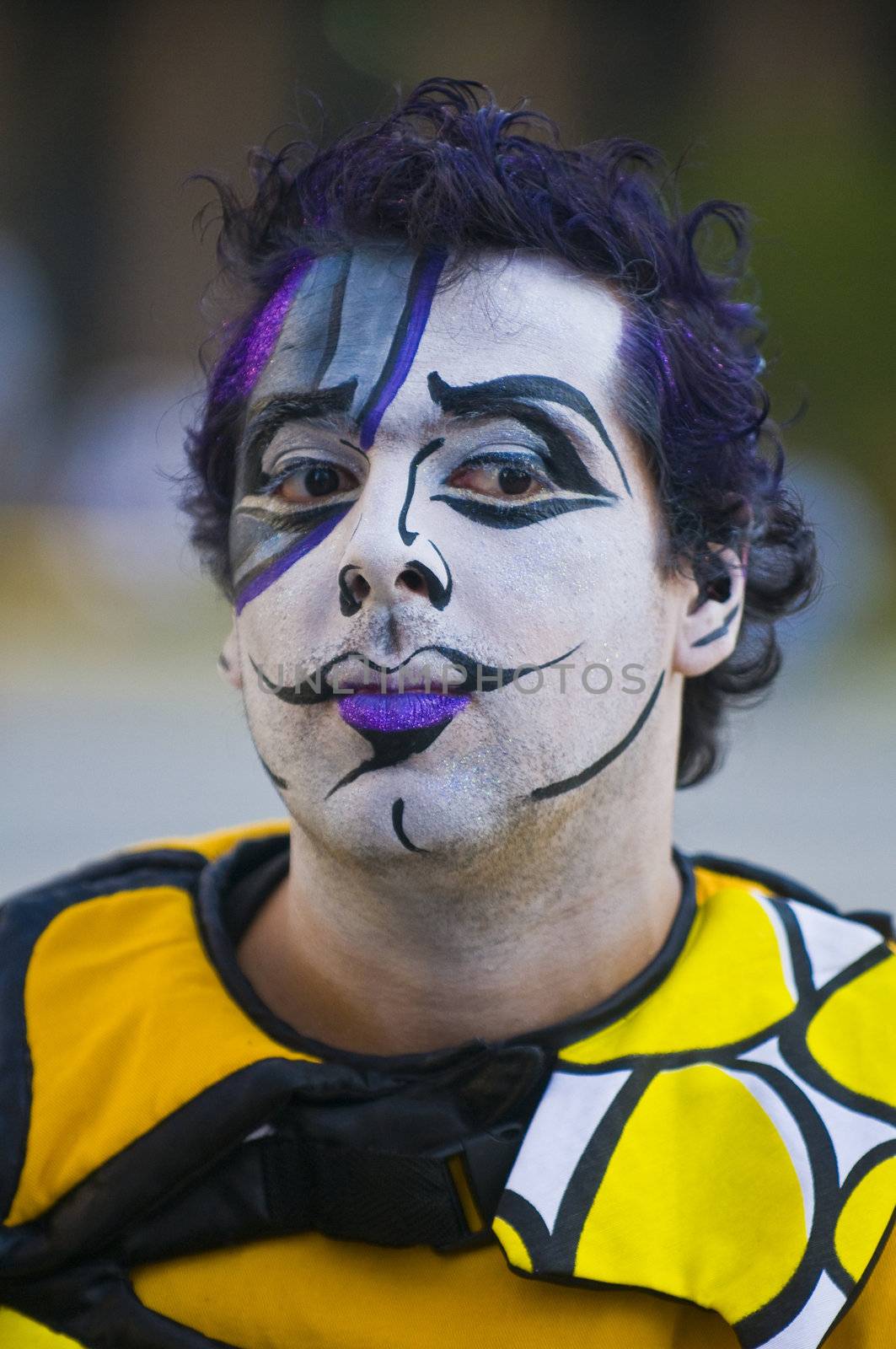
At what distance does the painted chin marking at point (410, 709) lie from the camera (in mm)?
2012

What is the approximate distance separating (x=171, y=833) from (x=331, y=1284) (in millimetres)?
4928

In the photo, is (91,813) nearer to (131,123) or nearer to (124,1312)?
(124,1312)

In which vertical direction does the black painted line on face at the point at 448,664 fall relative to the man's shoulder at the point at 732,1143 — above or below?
above

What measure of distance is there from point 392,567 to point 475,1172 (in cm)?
88

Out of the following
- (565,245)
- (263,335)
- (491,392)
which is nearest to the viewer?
(491,392)

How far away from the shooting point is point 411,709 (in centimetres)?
201

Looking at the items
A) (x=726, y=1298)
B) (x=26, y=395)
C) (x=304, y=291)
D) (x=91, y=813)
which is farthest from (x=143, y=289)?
(x=726, y=1298)

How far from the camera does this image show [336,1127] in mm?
2041

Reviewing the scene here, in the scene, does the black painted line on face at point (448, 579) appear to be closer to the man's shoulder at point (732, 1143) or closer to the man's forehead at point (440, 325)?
the man's forehead at point (440, 325)

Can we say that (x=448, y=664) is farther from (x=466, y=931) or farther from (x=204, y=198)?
(x=204, y=198)

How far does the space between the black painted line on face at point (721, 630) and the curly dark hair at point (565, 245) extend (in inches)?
3.0

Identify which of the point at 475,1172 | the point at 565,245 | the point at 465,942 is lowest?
the point at 475,1172

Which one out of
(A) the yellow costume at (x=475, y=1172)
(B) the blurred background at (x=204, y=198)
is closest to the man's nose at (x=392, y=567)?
(A) the yellow costume at (x=475, y=1172)

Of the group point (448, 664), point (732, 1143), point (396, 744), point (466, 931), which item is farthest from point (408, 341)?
point (732, 1143)
